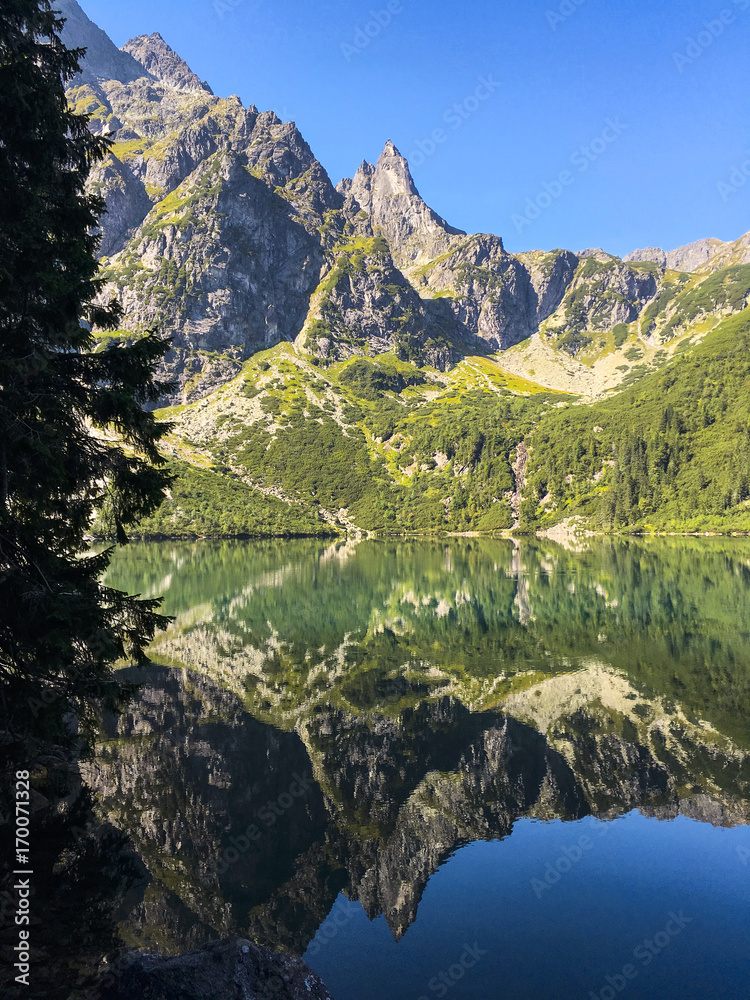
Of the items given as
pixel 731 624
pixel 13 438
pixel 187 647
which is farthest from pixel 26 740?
pixel 731 624

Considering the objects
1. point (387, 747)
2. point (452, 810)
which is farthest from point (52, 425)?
point (387, 747)

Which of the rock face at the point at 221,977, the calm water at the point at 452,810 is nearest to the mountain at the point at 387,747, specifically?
the calm water at the point at 452,810

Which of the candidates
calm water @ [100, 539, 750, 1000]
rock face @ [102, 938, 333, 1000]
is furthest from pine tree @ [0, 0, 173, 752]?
calm water @ [100, 539, 750, 1000]

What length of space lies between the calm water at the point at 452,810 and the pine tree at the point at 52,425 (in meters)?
4.98

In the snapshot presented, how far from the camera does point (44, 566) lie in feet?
41.1

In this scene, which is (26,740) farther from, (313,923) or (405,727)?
(405,727)

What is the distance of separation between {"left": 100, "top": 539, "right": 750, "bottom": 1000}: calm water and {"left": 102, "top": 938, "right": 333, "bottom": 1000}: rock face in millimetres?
2344

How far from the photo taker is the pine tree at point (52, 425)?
11.4 meters

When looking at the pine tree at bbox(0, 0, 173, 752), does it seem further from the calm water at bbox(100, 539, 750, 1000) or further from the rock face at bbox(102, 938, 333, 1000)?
the calm water at bbox(100, 539, 750, 1000)

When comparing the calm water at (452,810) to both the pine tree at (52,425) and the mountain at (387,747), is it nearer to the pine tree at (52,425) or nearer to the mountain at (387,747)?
the mountain at (387,747)

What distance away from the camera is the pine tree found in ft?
37.5

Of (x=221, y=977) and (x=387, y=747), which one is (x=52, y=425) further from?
(x=387, y=747)

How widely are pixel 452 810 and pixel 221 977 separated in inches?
444

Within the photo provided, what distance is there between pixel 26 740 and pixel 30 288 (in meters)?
9.29
